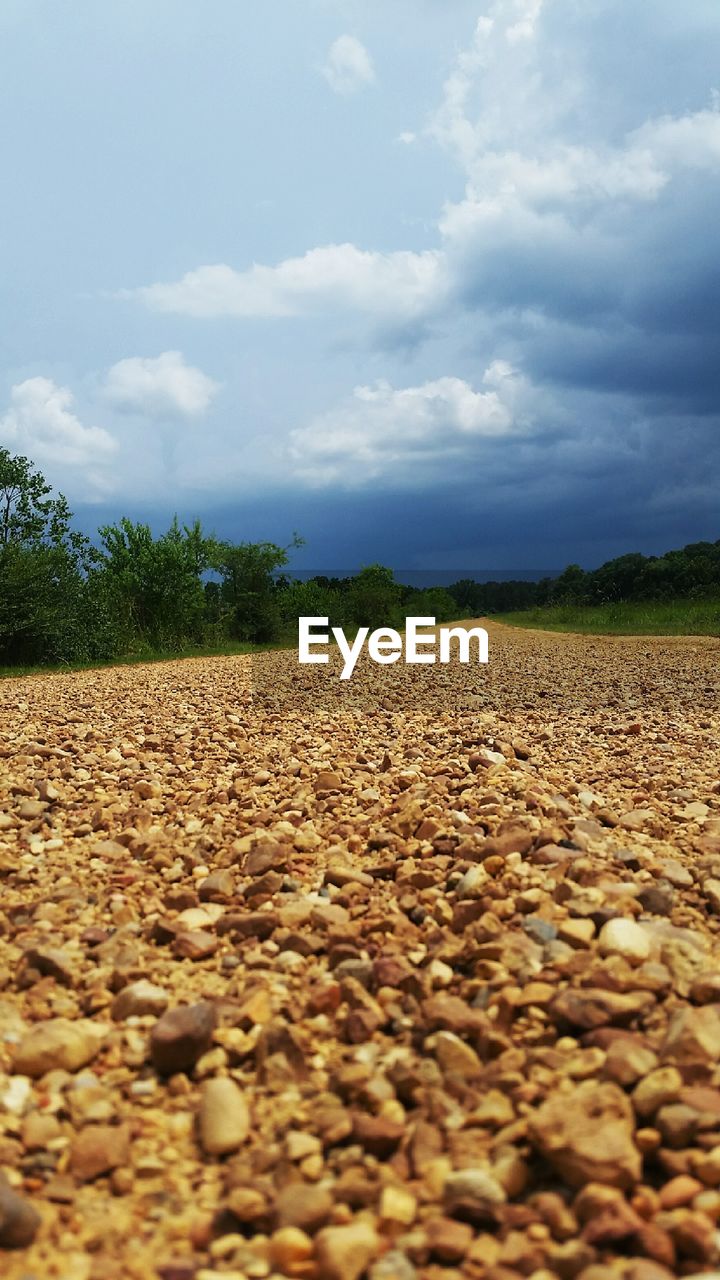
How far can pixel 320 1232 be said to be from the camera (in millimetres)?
1879

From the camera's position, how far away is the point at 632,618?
2673 centimetres

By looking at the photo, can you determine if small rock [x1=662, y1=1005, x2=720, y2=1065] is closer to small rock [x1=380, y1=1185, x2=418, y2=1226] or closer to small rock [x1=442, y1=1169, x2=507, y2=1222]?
small rock [x1=442, y1=1169, x2=507, y2=1222]

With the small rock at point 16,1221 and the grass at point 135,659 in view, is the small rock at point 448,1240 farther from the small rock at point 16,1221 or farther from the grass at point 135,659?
the grass at point 135,659

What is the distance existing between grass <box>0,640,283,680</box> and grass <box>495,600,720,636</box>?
1015 cm

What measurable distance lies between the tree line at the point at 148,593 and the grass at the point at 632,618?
3354 millimetres

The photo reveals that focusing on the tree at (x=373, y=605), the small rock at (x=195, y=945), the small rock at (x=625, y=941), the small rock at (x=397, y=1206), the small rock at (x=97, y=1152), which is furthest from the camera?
the tree at (x=373, y=605)

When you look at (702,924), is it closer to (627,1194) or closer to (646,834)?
(646,834)

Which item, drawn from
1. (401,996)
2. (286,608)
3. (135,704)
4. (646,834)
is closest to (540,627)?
(286,608)

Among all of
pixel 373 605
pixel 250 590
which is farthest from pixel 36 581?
pixel 373 605

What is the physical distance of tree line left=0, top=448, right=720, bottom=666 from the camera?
16.2m

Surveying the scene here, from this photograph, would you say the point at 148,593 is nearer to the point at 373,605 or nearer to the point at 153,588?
the point at 153,588

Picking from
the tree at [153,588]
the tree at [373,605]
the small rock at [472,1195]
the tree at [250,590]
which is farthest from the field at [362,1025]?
the tree at [373,605]

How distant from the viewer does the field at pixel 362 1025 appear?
1.92 metres

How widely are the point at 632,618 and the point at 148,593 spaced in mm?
14588
